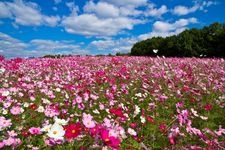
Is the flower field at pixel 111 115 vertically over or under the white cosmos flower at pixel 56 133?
under

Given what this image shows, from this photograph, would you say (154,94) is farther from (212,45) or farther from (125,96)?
(212,45)

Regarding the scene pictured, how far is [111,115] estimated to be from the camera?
15.0 feet

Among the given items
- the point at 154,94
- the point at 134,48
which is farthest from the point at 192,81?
the point at 134,48

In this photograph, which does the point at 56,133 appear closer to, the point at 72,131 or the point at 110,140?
the point at 72,131

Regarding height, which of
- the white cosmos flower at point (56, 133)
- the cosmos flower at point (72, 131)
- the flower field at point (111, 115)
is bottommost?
the flower field at point (111, 115)

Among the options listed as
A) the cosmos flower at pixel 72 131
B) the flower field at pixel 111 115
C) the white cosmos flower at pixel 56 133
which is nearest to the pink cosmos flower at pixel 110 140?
the flower field at pixel 111 115

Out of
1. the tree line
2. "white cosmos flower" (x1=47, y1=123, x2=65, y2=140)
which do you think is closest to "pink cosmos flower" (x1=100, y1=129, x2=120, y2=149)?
"white cosmos flower" (x1=47, y1=123, x2=65, y2=140)

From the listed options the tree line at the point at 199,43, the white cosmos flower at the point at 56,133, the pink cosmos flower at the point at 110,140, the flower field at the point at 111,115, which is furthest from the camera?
the tree line at the point at 199,43

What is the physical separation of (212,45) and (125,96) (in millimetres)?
24600

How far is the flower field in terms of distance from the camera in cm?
268

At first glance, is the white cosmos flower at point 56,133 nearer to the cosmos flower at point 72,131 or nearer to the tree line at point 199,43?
the cosmos flower at point 72,131

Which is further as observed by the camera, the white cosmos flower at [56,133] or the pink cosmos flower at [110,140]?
the white cosmos flower at [56,133]

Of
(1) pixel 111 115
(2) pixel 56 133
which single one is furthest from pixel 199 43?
(2) pixel 56 133

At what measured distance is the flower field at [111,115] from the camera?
2676 millimetres
